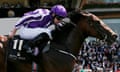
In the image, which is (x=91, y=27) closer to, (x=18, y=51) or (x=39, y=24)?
(x=39, y=24)

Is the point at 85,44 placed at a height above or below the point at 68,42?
below

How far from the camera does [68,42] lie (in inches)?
279

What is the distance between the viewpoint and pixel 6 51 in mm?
6934

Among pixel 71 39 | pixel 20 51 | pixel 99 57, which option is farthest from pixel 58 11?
pixel 99 57

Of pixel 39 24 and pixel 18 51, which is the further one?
pixel 18 51

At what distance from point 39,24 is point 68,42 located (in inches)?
21.4

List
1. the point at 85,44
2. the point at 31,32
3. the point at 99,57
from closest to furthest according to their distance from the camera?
the point at 31,32, the point at 99,57, the point at 85,44

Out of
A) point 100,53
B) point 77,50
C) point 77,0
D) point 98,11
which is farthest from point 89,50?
point 77,50

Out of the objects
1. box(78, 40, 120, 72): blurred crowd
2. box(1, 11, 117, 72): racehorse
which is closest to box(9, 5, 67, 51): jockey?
box(1, 11, 117, 72): racehorse

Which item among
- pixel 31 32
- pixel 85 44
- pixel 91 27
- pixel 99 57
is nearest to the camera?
pixel 31 32

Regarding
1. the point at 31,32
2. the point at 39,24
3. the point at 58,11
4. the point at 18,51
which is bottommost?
the point at 18,51

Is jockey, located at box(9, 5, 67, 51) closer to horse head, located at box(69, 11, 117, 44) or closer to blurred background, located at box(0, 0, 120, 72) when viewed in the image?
horse head, located at box(69, 11, 117, 44)

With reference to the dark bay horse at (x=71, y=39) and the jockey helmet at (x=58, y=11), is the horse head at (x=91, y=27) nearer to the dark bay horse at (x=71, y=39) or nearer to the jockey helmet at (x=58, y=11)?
the dark bay horse at (x=71, y=39)

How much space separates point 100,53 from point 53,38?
14471 millimetres
